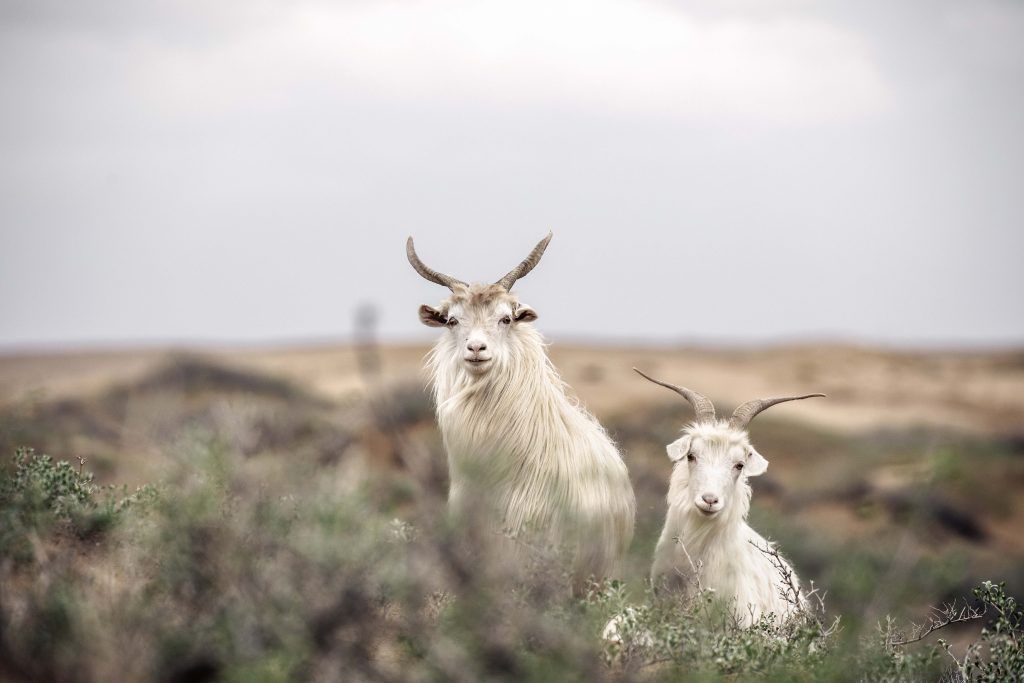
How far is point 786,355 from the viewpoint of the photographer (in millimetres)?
62750

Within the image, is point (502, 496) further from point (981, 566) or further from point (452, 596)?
point (981, 566)

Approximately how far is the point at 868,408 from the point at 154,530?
38849 mm

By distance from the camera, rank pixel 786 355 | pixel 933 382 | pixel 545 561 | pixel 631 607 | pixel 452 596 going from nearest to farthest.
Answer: pixel 452 596, pixel 545 561, pixel 631 607, pixel 933 382, pixel 786 355

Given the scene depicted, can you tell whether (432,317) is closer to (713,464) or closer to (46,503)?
(713,464)

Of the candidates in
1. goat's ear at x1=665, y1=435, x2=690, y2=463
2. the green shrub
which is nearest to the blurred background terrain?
the green shrub

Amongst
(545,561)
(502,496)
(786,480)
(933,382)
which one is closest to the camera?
(545,561)

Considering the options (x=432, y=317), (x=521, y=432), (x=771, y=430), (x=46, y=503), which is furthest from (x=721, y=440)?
(x=771, y=430)

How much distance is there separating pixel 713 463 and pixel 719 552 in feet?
2.13

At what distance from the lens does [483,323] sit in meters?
8.71

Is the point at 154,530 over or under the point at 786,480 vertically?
over

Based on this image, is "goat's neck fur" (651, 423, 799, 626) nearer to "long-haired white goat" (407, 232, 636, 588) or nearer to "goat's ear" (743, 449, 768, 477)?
"goat's ear" (743, 449, 768, 477)

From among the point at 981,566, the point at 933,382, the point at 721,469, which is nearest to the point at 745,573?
the point at 721,469

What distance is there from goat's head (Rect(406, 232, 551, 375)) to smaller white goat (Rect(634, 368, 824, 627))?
1.51 metres

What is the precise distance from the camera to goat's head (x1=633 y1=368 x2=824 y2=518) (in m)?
8.38
